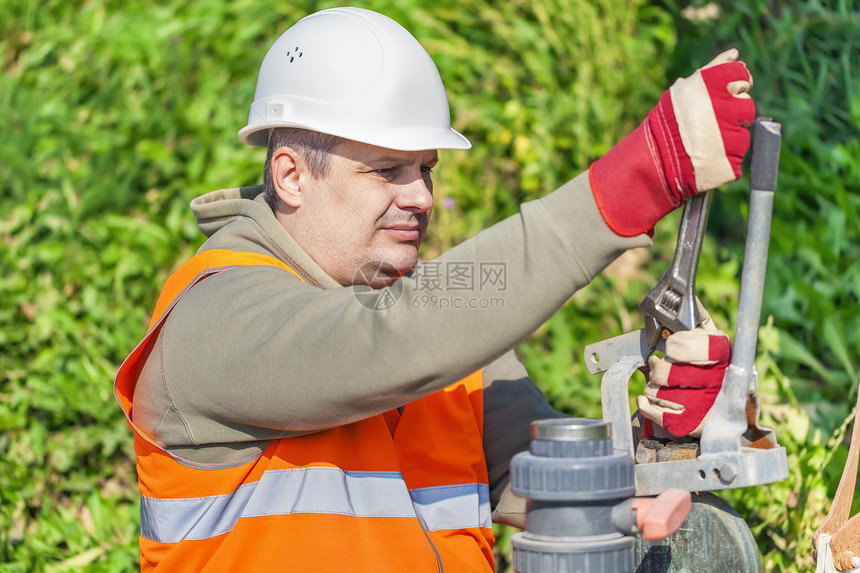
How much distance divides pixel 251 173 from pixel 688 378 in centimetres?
311

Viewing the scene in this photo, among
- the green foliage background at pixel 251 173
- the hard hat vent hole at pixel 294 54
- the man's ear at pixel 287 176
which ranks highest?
the hard hat vent hole at pixel 294 54

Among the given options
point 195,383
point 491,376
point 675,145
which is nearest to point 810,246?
point 491,376

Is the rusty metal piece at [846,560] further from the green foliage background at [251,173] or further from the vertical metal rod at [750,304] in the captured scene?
the green foliage background at [251,173]

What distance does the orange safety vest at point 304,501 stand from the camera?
5.57 ft

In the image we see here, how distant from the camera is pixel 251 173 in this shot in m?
4.25

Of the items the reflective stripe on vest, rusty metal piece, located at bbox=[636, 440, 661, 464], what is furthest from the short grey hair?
rusty metal piece, located at bbox=[636, 440, 661, 464]

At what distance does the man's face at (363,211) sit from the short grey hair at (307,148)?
2 centimetres

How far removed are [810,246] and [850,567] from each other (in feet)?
7.00

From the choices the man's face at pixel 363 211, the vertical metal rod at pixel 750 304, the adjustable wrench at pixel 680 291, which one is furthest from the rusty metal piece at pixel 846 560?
the man's face at pixel 363 211

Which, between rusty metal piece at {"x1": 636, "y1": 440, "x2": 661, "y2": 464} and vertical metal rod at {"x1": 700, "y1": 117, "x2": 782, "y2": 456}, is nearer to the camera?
vertical metal rod at {"x1": 700, "y1": 117, "x2": 782, "y2": 456}

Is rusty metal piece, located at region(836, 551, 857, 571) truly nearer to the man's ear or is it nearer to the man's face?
the man's face

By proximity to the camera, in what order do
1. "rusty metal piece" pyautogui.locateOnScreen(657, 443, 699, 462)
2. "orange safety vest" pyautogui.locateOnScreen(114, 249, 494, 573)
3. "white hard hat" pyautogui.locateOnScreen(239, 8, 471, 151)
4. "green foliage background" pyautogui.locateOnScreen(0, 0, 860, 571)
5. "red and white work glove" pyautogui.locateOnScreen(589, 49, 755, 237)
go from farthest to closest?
1. "green foliage background" pyautogui.locateOnScreen(0, 0, 860, 571)
2. "white hard hat" pyautogui.locateOnScreen(239, 8, 471, 151)
3. "orange safety vest" pyautogui.locateOnScreen(114, 249, 494, 573)
4. "rusty metal piece" pyautogui.locateOnScreen(657, 443, 699, 462)
5. "red and white work glove" pyautogui.locateOnScreen(589, 49, 755, 237)

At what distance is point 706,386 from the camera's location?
1510 mm

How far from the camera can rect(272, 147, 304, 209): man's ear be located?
204 centimetres
